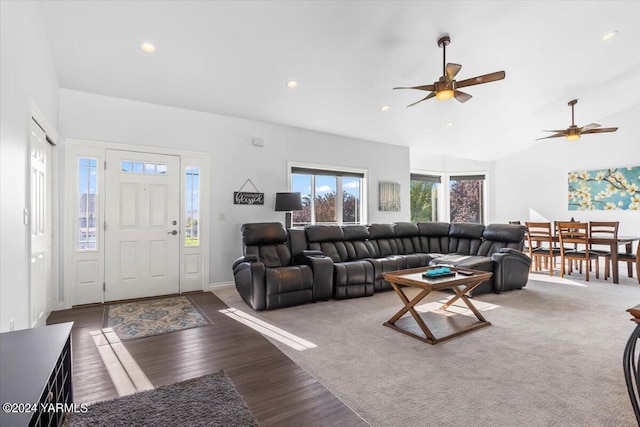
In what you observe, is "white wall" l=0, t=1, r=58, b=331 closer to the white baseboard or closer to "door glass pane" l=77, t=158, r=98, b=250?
"door glass pane" l=77, t=158, r=98, b=250

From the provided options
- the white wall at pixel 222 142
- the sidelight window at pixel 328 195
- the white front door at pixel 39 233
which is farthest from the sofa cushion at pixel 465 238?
the white front door at pixel 39 233

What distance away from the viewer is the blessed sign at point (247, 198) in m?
5.04

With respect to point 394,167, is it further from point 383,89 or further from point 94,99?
point 94,99

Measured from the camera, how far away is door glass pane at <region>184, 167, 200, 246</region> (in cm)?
471

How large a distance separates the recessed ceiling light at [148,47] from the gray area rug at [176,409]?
326cm

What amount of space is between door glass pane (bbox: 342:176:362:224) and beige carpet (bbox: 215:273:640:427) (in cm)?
266

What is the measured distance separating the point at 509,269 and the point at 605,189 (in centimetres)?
411

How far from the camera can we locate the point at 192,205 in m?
4.76

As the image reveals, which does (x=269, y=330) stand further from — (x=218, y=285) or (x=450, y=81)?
(x=450, y=81)

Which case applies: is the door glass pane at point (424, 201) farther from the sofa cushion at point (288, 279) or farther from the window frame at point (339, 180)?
the sofa cushion at point (288, 279)

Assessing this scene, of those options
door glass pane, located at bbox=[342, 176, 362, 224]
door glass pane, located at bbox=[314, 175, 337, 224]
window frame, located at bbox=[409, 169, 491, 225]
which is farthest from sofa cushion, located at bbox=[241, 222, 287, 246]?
window frame, located at bbox=[409, 169, 491, 225]

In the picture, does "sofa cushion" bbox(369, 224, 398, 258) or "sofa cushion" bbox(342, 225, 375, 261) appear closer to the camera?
"sofa cushion" bbox(342, 225, 375, 261)

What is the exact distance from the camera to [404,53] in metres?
3.82

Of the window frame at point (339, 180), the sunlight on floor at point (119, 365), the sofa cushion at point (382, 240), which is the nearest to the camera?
the sunlight on floor at point (119, 365)
